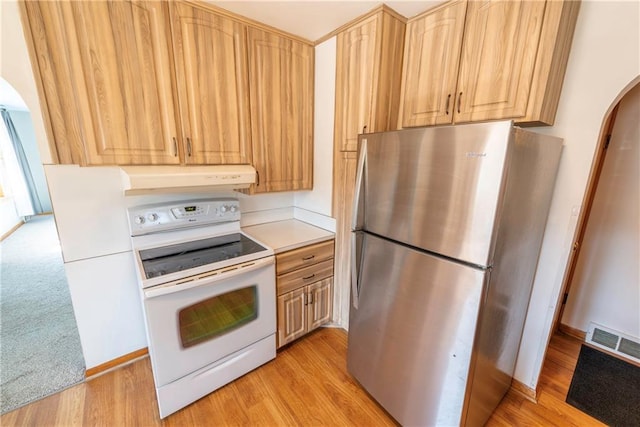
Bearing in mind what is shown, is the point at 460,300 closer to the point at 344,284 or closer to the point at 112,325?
the point at 344,284

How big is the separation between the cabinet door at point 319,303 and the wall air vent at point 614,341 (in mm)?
2141

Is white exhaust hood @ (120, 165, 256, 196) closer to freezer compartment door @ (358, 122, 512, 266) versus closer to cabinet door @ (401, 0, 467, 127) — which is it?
freezer compartment door @ (358, 122, 512, 266)

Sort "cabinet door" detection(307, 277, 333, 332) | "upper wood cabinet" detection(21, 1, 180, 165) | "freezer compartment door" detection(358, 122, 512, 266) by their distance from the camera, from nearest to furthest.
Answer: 1. "freezer compartment door" detection(358, 122, 512, 266)
2. "upper wood cabinet" detection(21, 1, 180, 165)
3. "cabinet door" detection(307, 277, 333, 332)

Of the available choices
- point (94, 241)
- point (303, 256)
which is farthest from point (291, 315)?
point (94, 241)

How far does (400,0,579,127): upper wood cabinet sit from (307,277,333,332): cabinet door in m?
1.42

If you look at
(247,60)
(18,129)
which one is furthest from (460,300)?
(18,129)

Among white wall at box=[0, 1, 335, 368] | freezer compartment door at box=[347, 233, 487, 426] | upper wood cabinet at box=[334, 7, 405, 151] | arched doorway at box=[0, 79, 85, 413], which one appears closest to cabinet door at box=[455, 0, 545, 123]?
upper wood cabinet at box=[334, 7, 405, 151]

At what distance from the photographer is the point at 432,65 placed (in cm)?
163

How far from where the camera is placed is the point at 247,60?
6.04 ft

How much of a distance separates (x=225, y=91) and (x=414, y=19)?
132cm

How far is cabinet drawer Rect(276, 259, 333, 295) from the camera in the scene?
1937 mm

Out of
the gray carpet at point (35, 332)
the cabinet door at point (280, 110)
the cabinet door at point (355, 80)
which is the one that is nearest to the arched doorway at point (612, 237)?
the cabinet door at point (355, 80)

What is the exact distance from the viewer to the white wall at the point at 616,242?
1.88 meters

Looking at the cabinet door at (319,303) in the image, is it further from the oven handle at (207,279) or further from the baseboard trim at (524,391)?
the baseboard trim at (524,391)
